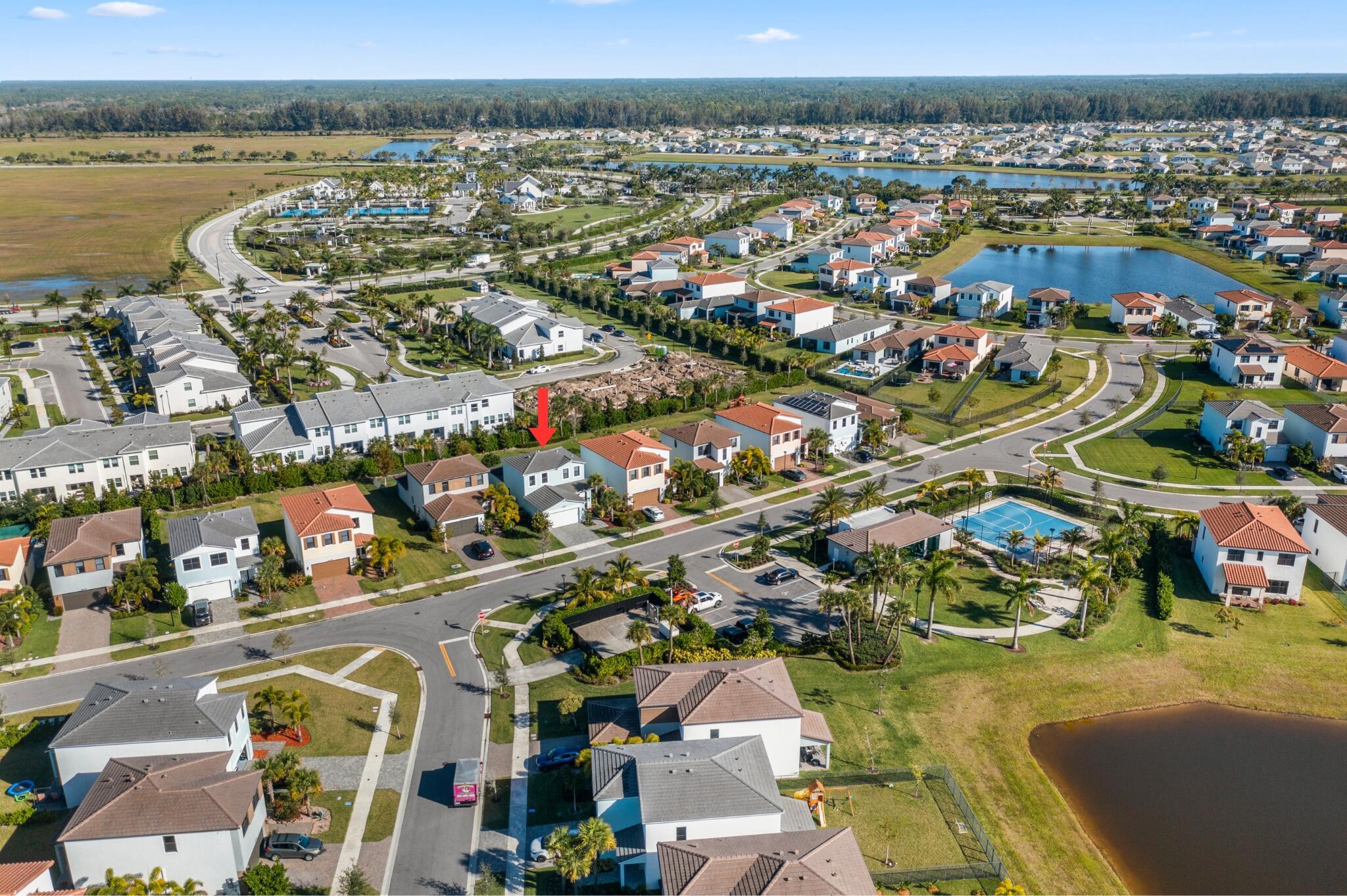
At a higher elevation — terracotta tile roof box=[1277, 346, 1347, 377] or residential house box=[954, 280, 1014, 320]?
residential house box=[954, 280, 1014, 320]

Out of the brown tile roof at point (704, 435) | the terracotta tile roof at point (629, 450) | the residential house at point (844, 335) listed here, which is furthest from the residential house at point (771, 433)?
the residential house at point (844, 335)

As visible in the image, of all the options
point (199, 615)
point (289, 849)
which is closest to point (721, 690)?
point (289, 849)

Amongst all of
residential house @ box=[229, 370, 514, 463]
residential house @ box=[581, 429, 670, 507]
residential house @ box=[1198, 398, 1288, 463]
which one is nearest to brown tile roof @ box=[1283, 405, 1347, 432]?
residential house @ box=[1198, 398, 1288, 463]

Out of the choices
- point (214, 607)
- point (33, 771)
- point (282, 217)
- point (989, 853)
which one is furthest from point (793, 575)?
point (282, 217)

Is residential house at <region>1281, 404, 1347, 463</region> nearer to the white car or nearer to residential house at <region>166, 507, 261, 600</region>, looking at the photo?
the white car

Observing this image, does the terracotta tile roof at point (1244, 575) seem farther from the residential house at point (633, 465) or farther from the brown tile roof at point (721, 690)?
the residential house at point (633, 465)

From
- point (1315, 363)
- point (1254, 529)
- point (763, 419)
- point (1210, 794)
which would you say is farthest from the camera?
point (1315, 363)

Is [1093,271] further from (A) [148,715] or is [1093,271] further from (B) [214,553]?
(A) [148,715]
